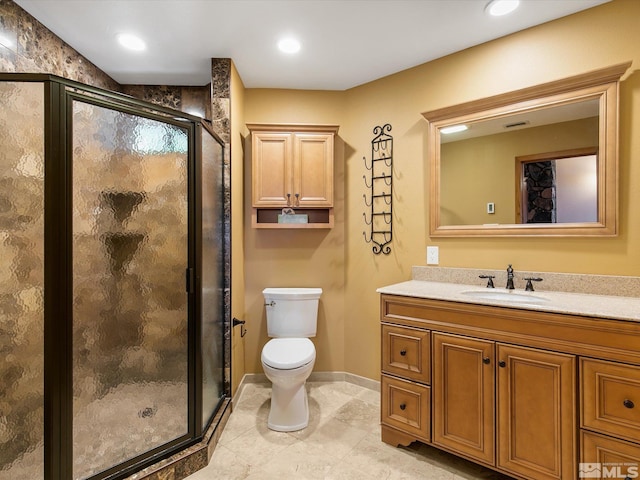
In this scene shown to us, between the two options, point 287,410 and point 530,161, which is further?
point 287,410

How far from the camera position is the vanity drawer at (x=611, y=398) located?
1.22m

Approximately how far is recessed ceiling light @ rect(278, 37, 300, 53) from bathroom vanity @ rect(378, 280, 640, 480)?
5.58ft

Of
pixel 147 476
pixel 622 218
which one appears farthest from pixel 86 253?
pixel 622 218

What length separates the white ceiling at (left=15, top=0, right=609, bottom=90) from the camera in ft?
5.65

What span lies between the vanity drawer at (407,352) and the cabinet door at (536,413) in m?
0.36

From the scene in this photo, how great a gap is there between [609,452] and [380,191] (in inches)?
74.8

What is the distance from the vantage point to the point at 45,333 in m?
1.28

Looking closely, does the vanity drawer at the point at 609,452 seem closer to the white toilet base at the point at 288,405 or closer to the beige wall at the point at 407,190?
the beige wall at the point at 407,190

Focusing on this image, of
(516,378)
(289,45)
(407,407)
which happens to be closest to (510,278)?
(516,378)

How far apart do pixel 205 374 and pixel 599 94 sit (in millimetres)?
2729

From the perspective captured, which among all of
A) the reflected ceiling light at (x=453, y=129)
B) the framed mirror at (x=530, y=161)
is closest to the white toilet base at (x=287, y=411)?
the framed mirror at (x=530, y=161)

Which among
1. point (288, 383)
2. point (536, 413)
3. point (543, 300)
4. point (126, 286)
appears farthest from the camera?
point (288, 383)

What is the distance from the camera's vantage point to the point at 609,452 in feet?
4.17

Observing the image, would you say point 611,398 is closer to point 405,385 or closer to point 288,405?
point 405,385
